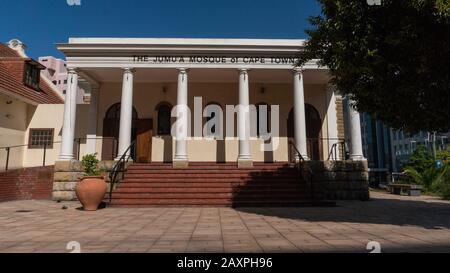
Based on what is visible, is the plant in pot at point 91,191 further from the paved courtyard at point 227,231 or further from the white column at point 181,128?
the white column at point 181,128

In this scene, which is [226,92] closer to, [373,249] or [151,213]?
[151,213]

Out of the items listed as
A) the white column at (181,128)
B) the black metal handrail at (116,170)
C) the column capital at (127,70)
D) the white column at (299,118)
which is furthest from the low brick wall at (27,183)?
the white column at (299,118)

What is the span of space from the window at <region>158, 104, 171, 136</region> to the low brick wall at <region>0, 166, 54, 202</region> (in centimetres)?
549

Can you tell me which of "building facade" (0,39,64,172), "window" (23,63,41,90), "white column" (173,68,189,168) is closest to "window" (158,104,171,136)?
"white column" (173,68,189,168)

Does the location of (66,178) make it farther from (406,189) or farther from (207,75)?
(406,189)

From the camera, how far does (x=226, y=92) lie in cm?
1759

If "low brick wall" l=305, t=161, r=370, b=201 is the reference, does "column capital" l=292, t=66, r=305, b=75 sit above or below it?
above

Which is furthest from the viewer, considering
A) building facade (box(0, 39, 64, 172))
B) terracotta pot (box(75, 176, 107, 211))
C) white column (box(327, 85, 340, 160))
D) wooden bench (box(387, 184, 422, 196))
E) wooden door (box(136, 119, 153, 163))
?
wooden bench (box(387, 184, 422, 196))

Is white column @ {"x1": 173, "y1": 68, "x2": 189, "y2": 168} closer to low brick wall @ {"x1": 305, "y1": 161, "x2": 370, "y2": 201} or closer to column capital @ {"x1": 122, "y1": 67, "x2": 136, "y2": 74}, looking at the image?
column capital @ {"x1": 122, "y1": 67, "x2": 136, "y2": 74}

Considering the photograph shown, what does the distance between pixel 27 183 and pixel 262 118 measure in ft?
38.4

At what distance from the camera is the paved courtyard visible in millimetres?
5203

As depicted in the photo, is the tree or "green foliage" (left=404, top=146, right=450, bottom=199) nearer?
the tree

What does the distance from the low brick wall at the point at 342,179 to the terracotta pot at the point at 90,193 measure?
834 cm

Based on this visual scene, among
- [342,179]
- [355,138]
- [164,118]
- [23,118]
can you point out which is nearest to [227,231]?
[342,179]
